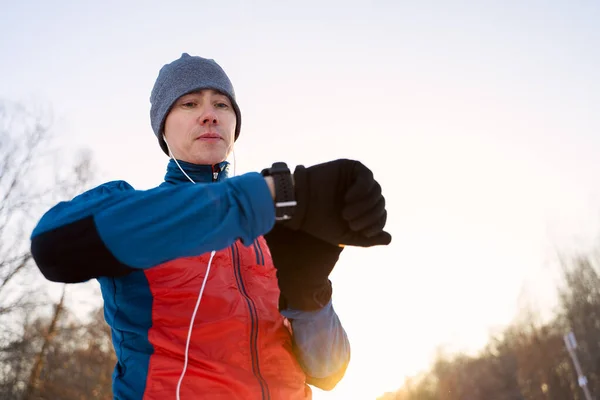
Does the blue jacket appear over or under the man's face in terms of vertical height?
under

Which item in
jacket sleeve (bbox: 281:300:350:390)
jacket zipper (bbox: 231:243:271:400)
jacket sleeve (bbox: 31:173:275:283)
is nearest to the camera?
jacket sleeve (bbox: 31:173:275:283)

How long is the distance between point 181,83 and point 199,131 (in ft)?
1.28

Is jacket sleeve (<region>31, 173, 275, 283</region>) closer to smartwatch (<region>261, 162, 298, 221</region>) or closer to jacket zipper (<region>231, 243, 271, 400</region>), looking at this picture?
smartwatch (<region>261, 162, 298, 221</region>)

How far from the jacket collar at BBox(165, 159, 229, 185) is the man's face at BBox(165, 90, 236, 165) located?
2cm

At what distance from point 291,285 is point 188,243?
55 centimetres

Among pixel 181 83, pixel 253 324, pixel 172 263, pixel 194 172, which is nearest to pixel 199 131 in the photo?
pixel 194 172

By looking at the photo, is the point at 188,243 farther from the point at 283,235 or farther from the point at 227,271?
the point at 227,271

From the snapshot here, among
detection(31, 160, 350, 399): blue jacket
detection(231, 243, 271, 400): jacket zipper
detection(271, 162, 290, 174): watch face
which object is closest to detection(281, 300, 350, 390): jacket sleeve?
detection(31, 160, 350, 399): blue jacket

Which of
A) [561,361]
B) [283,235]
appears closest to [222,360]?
[283,235]

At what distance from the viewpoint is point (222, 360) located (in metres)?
1.64

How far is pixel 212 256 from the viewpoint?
1.72 metres

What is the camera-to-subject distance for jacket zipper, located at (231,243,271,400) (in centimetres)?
166

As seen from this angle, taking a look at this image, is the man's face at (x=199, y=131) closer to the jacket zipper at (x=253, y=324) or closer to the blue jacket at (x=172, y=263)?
the blue jacket at (x=172, y=263)

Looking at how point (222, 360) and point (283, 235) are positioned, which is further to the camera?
point (222, 360)
